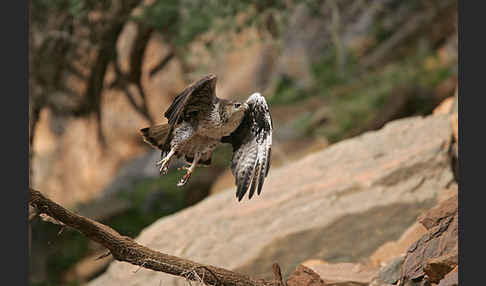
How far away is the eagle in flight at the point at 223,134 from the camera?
4562 mm

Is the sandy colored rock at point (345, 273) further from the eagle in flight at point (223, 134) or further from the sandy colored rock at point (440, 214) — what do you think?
the eagle in flight at point (223, 134)

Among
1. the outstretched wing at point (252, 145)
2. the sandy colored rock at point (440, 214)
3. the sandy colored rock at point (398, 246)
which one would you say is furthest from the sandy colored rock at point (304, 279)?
the sandy colored rock at point (398, 246)

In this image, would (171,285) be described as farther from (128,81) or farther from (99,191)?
(99,191)

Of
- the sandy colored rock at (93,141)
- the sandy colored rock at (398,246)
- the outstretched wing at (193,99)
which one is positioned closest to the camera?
the outstretched wing at (193,99)

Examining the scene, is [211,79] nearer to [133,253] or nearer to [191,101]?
[191,101]

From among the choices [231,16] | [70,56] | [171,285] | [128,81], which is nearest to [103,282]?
[171,285]

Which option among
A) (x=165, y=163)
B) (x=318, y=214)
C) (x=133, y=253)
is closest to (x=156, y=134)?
(x=165, y=163)

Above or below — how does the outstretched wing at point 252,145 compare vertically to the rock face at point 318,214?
below

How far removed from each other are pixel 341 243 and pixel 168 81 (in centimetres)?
1075

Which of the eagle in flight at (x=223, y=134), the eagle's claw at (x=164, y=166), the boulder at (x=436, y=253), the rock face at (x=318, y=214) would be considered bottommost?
the boulder at (x=436, y=253)

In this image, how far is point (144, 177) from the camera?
663 inches

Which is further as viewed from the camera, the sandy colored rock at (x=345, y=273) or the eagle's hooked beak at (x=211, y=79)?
the sandy colored rock at (x=345, y=273)

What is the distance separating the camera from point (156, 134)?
4852 millimetres

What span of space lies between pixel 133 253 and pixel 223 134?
119cm
